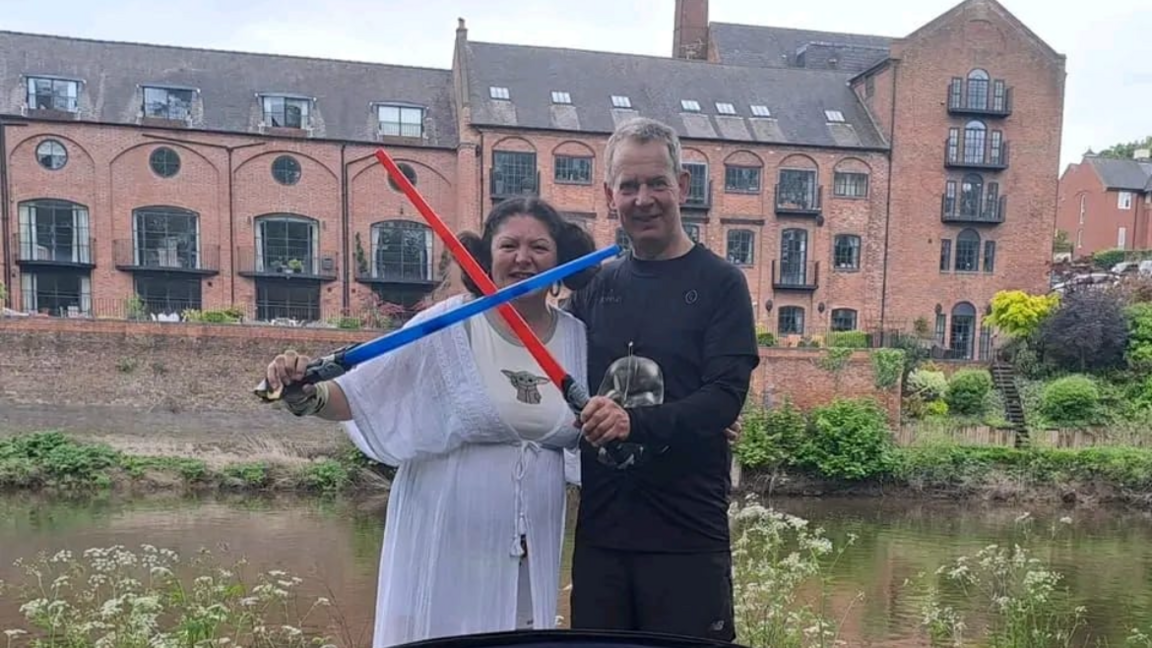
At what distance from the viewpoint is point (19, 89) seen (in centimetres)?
1994

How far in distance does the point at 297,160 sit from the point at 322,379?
20739mm

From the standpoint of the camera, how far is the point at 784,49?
2798 centimetres

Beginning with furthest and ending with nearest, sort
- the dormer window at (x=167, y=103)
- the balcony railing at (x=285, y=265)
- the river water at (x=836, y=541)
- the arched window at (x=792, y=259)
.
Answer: the arched window at (x=792, y=259)
the balcony railing at (x=285, y=265)
the dormer window at (x=167, y=103)
the river water at (x=836, y=541)

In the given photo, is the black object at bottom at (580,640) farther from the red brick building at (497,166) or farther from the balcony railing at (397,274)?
the balcony railing at (397,274)

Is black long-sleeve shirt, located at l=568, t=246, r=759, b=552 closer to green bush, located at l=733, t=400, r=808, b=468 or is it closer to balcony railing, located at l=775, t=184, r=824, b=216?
green bush, located at l=733, t=400, r=808, b=468

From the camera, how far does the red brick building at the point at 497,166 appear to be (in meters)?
20.2

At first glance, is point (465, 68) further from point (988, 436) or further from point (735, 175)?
point (988, 436)

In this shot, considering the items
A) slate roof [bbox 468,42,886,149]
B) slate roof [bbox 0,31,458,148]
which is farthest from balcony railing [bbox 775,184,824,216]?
slate roof [bbox 0,31,458,148]

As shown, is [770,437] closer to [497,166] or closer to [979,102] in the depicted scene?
[497,166]

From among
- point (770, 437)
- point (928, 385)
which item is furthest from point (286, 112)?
point (928, 385)

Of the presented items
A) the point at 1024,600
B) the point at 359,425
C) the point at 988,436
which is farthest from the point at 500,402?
the point at 988,436

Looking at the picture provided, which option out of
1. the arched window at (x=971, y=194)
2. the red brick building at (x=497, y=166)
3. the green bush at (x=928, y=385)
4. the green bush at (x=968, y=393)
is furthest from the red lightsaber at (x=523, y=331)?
the arched window at (x=971, y=194)

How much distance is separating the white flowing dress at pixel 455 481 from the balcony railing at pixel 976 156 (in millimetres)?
23890

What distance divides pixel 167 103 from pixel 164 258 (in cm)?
372
